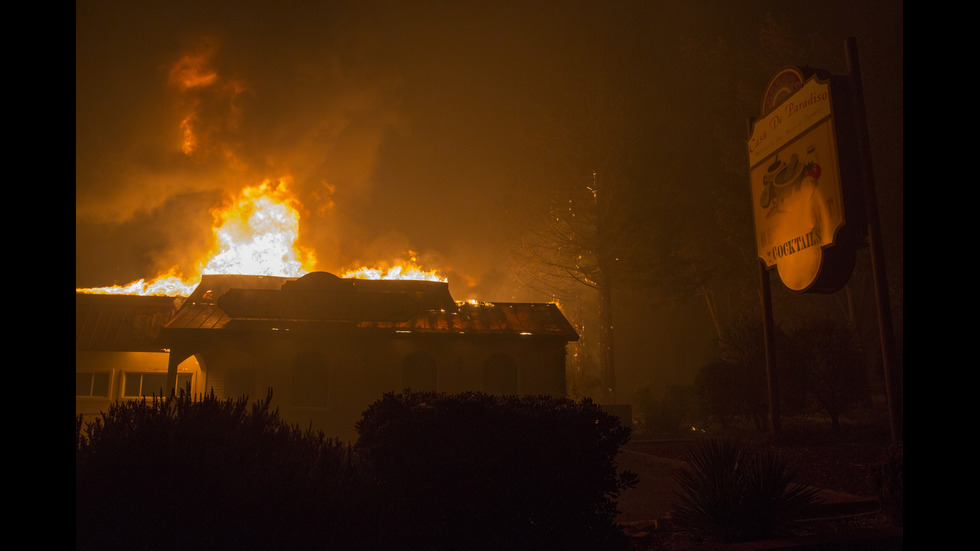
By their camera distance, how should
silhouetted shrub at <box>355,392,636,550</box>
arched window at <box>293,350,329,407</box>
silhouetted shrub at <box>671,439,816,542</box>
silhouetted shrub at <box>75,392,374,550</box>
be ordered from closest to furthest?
1. silhouetted shrub at <box>75,392,374,550</box>
2. silhouetted shrub at <box>355,392,636,550</box>
3. silhouetted shrub at <box>671,439,816,542</box>
4. arched window at <box>293,350,329,407</box>

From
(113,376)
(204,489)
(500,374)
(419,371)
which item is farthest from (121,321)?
(204,489)

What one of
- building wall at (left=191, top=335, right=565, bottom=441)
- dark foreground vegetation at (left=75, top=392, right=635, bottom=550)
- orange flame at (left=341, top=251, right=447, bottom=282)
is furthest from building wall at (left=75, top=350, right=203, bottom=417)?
dark foreground vegetation at (left=75, top=392, right=635, bottom=550)

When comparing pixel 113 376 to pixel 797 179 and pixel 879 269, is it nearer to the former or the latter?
pixel 797 179

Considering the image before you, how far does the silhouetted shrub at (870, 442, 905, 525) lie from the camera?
20.4 feet

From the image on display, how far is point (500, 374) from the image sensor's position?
19.7m

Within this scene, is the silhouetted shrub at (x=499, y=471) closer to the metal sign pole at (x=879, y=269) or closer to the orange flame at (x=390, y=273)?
the metal sign pole at (x=879, y=269)

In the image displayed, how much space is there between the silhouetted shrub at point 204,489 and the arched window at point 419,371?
13.6 m

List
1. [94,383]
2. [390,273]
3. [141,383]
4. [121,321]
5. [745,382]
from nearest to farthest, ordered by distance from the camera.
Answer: [745,382], [94,383], [121,321], [141,383], [390,273]

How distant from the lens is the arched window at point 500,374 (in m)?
19.5

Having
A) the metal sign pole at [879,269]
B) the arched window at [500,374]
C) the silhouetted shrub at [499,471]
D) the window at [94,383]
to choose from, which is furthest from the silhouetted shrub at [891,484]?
the window at [94,383]

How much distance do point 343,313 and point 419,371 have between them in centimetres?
303

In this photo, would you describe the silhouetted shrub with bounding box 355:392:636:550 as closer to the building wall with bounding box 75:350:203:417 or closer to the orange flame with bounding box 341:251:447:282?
the building wall with bounding box 75:350:203:417

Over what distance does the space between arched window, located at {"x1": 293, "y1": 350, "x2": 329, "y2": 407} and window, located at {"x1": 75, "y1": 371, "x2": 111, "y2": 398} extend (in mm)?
8173

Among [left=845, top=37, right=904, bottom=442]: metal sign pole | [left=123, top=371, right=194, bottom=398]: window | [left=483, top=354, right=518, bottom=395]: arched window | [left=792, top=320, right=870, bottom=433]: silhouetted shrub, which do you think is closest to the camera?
[left=845, top=37, right=904, bottom=442]: metal sign pole
